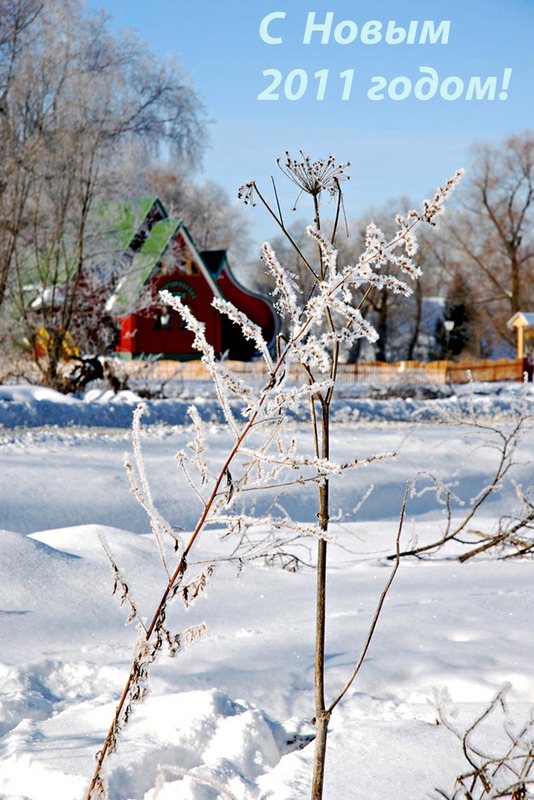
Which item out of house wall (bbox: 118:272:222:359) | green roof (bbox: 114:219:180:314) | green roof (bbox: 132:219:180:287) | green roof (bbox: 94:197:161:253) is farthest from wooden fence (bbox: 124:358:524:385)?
green roof (bbox: 94:197:161:253)

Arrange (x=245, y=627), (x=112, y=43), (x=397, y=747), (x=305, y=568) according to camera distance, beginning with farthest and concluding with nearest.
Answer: (x=112, y=43)
(x=305, y=568)
(x=245, y=627)
(x=397, y=747)

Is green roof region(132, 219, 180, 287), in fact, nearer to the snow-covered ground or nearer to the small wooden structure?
the small wooden structure

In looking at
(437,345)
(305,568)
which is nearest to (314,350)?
(305,568)

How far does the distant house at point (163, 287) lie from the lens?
24.2 metres

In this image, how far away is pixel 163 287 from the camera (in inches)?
1127

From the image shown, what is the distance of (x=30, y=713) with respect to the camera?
304cm

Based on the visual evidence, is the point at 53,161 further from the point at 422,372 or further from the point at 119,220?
the point at 422,372

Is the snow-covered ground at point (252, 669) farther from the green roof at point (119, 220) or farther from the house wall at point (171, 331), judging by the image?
the house wall at point (171, 331)

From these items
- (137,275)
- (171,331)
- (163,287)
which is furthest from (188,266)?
(137,275)

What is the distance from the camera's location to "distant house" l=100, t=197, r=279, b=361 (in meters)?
24.2

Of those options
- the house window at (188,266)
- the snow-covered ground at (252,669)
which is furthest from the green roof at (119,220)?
the snow-covered ground at (252,669)

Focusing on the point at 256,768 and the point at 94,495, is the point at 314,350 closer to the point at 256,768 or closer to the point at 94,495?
the point at 256,768

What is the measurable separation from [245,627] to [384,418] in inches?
578

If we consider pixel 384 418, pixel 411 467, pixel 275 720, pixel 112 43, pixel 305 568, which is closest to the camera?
pixel 275 720
